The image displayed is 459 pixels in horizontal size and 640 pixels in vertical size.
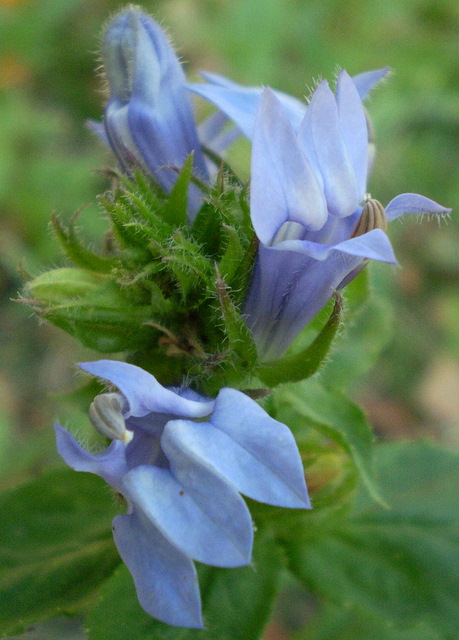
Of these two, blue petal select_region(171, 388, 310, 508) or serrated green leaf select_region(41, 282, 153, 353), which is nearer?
blue petal select_region(171, 388, 310, 508)

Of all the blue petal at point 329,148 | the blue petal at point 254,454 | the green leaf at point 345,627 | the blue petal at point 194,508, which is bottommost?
the green leaf at point 345,627

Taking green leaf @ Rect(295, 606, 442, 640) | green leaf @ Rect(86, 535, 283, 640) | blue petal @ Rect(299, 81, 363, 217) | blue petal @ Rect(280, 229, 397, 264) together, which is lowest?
green leaf @ Rect(295, 606, 442, 640)

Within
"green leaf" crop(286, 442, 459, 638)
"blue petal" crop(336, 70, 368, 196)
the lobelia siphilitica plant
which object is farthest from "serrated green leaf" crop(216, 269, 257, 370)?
"green leaf" crop(286, 442, 459, 638)

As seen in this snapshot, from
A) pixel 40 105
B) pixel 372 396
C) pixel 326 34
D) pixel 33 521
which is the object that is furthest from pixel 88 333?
pixel 326 34

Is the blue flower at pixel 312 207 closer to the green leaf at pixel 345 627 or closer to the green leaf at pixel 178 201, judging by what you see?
the green leaf at pixel 178 201

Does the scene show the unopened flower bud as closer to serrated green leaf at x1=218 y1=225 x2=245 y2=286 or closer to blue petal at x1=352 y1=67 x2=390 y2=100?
serrated green leaf at x1=218 y1=225 x2=245 y2=286

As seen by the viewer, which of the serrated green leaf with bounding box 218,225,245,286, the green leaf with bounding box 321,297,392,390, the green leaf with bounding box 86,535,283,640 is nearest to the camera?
the serrated green leaf with bounding box 218,225,245,286

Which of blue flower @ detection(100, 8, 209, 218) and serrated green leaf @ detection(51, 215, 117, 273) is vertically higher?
blue flower @ detection(100, 8, 209, 218)

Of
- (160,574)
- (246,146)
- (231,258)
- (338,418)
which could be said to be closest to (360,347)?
(338,418)

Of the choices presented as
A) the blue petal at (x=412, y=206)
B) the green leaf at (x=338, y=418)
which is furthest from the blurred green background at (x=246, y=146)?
the blue petal at (x=412, y=206)
